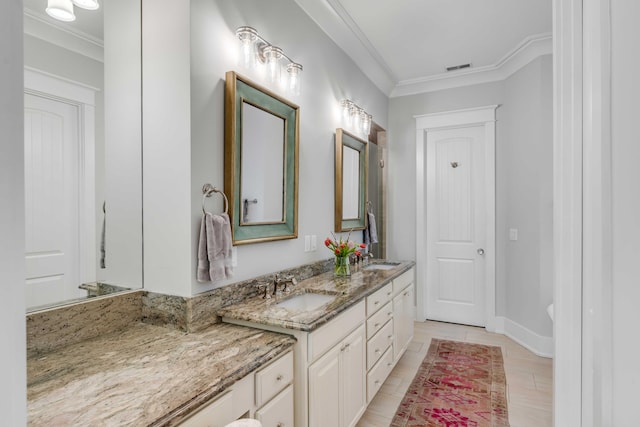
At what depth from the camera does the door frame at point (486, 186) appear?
150 inches

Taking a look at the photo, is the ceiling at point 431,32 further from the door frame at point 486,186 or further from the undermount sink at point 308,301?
the undermount sink at point 308,301

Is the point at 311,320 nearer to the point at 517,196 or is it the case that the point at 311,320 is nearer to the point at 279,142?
the point at 279,142

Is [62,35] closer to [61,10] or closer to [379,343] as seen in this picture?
[61,10]

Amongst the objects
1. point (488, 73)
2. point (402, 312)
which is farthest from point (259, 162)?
point (488, 73)

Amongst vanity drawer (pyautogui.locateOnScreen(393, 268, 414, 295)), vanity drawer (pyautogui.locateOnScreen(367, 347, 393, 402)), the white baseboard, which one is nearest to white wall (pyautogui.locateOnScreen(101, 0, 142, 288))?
vanity drawer (pyautogui.locateOnScreen(367, 347, 393, 402))

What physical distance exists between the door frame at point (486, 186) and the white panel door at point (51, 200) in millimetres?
3542

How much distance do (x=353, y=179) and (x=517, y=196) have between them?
177 cm

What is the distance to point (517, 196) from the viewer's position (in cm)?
356

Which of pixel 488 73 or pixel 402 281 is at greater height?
pixel 488 73

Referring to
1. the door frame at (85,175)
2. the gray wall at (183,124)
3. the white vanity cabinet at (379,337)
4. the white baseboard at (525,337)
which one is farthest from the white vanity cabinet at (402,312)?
the door frame at (85,175)

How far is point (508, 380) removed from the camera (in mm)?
2746

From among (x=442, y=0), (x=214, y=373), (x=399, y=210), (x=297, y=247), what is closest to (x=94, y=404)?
(x=214, y=373)

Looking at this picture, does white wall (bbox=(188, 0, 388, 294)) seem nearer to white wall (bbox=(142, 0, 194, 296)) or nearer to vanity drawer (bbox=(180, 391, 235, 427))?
white wall (bbox=(142, 0, 194, 296))

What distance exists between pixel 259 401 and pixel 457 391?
75.2 inches
